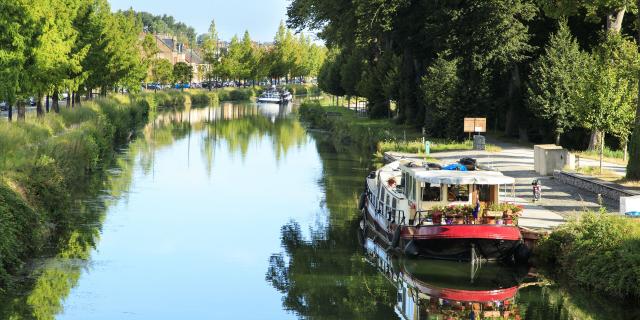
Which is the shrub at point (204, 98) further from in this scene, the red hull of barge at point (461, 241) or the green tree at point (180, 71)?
the red hull of barge at point (461, 241)

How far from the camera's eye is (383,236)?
106 feet

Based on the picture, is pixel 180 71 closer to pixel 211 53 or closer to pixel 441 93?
pixel 211 53

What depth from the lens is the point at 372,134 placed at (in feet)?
217

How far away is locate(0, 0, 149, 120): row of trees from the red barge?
Answer: 18034 mm

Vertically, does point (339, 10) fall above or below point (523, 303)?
above

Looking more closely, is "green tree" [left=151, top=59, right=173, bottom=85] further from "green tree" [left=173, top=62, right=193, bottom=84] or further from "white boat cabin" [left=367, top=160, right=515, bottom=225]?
"white boat cabin" [left=367, top=160, right=515, bottom=225]

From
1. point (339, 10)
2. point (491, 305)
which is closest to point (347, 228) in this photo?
point (491, 305)

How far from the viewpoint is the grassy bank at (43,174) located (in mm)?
25719

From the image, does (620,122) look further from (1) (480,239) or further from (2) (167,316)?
(2) (167,316)

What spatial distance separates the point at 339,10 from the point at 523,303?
4176 cm

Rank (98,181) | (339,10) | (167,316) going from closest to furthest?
(167,316), (98,181), (339,10)

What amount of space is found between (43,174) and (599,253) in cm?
1741

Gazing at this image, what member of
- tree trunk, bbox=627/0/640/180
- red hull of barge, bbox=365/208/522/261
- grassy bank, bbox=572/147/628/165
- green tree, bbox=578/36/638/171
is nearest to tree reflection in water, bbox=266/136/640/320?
red hull of barge, bbox=365/208/522/261

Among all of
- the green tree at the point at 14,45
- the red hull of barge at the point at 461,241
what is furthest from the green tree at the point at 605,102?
the green tree at the point at 14,45
